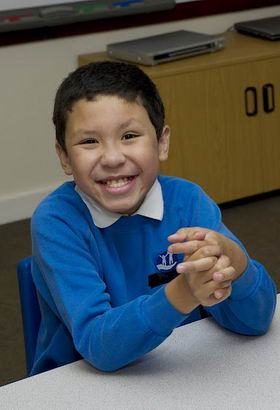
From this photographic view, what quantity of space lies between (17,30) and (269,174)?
52.5 inches

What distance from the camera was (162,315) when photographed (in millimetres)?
1229

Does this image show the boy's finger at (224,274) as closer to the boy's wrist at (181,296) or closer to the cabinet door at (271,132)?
the boy's wrist at (181,296)

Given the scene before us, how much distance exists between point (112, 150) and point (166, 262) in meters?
0.25

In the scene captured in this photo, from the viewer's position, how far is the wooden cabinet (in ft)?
11.7

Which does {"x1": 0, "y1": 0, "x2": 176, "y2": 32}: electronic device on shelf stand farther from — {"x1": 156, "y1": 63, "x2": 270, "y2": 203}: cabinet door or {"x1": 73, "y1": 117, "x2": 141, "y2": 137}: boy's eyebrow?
{"x1": 73, "y1": 117, "x2": 141, "y2": 137}: boy's eyebrow

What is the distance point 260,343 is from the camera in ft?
4.32

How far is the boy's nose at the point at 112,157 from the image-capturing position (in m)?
1.33

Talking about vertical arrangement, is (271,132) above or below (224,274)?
below

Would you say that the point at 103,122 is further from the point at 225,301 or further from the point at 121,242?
the point at 225,301

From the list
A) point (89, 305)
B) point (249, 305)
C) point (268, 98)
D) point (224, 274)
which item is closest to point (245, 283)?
point (249, 305)

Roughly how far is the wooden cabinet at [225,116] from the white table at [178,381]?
7.44ft

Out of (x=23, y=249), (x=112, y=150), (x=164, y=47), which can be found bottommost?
(x=23, y=249)

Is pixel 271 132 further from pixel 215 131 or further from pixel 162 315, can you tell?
pixel 162 315

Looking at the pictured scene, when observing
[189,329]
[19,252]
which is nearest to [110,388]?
[189,329]
